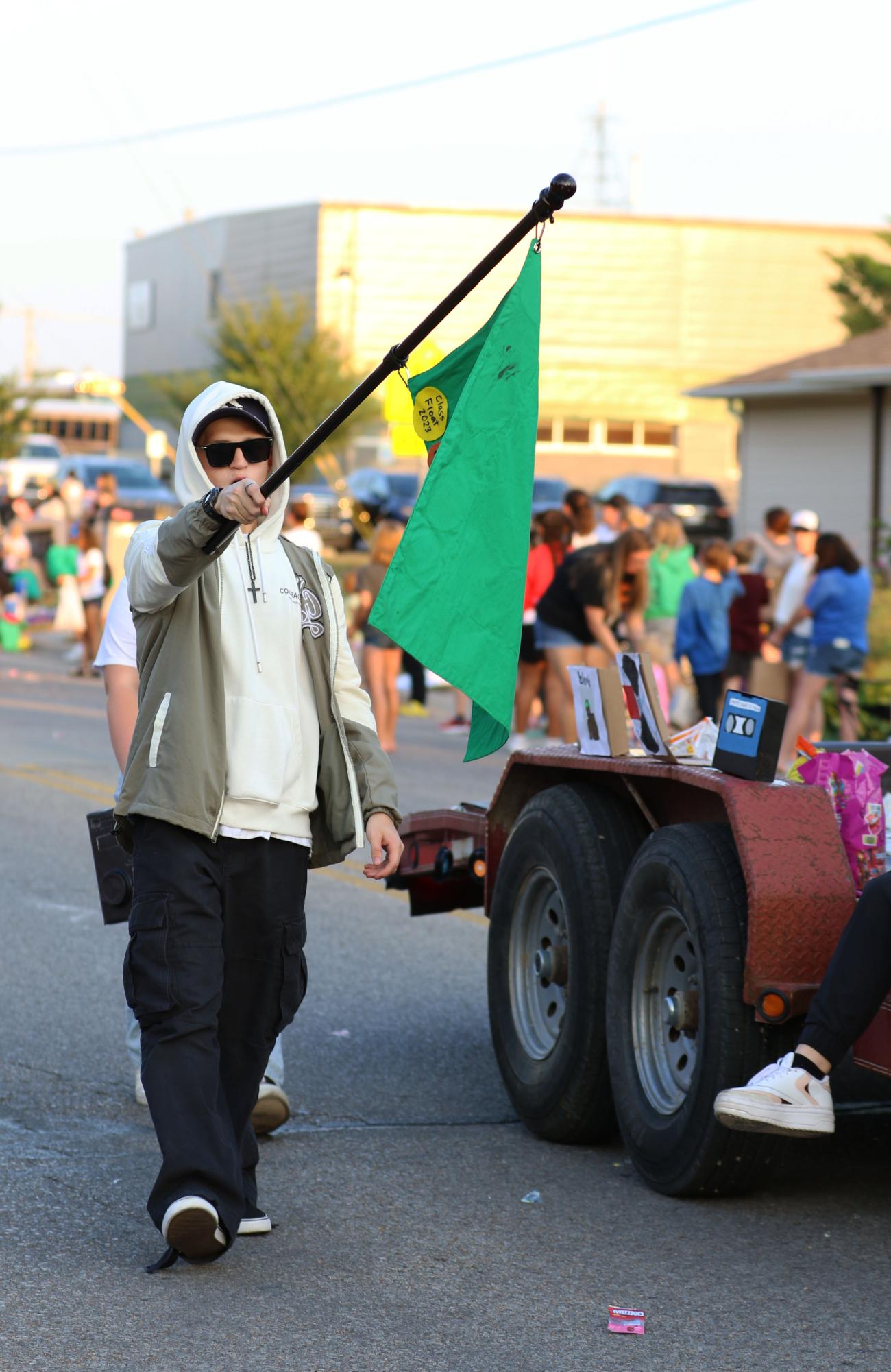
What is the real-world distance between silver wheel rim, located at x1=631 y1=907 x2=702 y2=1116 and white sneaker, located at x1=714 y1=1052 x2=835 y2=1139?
0.37 m

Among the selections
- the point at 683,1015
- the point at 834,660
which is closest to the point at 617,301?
the point at 834,660

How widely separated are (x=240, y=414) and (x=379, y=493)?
36597 millimetres

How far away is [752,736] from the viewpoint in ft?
16.6

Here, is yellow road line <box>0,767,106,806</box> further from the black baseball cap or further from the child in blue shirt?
the black baseball cap

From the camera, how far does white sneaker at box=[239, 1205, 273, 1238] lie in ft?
15.7

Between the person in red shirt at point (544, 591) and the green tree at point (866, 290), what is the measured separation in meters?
26.4

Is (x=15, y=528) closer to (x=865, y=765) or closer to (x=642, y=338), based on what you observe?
(x=865, y=765)

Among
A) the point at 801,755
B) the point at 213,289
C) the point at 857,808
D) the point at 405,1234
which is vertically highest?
the point at 213,289

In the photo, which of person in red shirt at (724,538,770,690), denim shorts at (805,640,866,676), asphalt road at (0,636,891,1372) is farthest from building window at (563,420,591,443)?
asphalt road at (0,636,891,1372)

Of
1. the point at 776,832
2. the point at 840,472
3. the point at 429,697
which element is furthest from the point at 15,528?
the point at 776,832

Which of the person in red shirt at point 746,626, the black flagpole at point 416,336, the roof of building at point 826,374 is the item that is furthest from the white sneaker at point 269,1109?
the roof of building at point 826,374

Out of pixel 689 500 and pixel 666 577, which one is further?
pixel 689 500

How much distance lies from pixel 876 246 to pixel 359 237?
53.3 feet

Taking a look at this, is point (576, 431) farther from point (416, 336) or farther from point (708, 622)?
point (416, 336)
